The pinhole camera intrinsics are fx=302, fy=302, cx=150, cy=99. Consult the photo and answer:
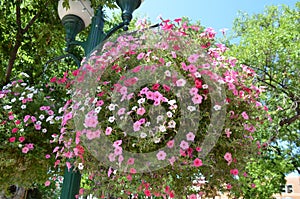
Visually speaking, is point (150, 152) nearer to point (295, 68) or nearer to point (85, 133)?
point (85, 133)

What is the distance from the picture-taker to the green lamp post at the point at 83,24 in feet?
Result: 7.52

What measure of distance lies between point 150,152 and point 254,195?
Result: 24.9 feet

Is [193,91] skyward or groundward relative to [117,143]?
skyward

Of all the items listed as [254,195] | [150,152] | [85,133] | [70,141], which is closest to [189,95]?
[150,152]

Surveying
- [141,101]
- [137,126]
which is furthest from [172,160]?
[141,101]

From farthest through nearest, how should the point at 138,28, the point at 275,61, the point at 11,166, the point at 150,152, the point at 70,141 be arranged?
the point at 275,61 → the point at 11,166 → the point at 138,28 → the point at 70,141 → the point at 150,152

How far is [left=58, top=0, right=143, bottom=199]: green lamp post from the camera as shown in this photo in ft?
7.52

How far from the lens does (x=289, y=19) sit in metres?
9.38

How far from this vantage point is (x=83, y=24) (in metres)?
3.16

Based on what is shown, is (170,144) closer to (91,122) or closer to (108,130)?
(108,130)

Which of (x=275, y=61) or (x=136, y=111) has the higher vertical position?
(x=275, y=61)

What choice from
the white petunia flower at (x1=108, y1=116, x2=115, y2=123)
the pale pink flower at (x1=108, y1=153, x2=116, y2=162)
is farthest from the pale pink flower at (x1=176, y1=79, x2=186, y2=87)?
the pale pink flower at (x1=108, y1=153, x2=116, y2=162)

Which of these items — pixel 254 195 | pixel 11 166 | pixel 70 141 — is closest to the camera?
pixel 70 141

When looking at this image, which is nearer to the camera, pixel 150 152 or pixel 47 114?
pixel 150 152
